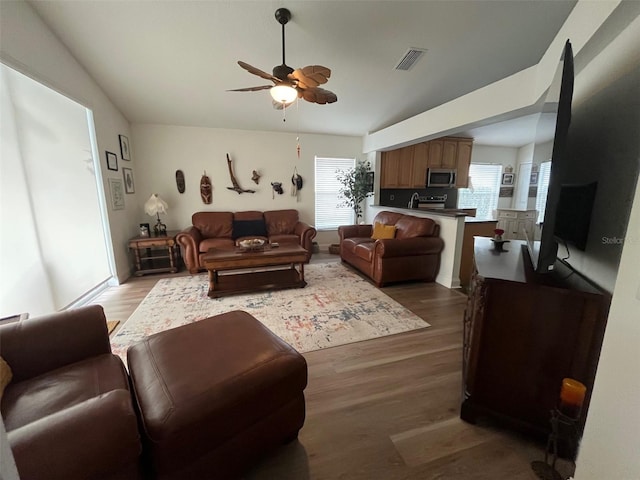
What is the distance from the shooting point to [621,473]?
0.84 m

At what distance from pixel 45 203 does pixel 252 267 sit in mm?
2113

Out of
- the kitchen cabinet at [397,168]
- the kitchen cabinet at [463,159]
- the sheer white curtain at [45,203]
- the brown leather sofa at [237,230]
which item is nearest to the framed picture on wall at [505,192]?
the kitchen cabinet at [463,159]

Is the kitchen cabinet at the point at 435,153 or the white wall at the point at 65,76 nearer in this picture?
the white wall at the point at 65,76

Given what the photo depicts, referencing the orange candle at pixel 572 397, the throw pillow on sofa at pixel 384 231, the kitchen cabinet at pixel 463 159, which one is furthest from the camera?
the kitchen cabinet at pixel 463 159

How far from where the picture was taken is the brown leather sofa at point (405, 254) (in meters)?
3.37

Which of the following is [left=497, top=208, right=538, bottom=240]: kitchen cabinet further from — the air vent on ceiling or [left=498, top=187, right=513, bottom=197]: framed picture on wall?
the air vent on ceiling

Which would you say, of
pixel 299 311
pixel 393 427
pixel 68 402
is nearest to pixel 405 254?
pixel 299 311

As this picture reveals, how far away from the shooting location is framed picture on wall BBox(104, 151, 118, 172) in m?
3.58

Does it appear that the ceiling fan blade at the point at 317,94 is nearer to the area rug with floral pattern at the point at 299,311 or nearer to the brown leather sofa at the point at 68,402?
the area rug with floral pattern at the point at 299,311

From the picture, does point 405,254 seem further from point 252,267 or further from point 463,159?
point 463,159

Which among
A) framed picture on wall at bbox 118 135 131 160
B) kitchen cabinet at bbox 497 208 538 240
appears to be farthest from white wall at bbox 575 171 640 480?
kitchen cabinet at bbox 497 208 538 240

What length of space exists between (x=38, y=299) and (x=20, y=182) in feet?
3.54

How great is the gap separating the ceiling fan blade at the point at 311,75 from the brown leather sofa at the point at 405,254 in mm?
1951

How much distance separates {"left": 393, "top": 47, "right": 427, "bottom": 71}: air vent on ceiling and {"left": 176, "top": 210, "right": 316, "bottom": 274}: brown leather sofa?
8.40 ft
